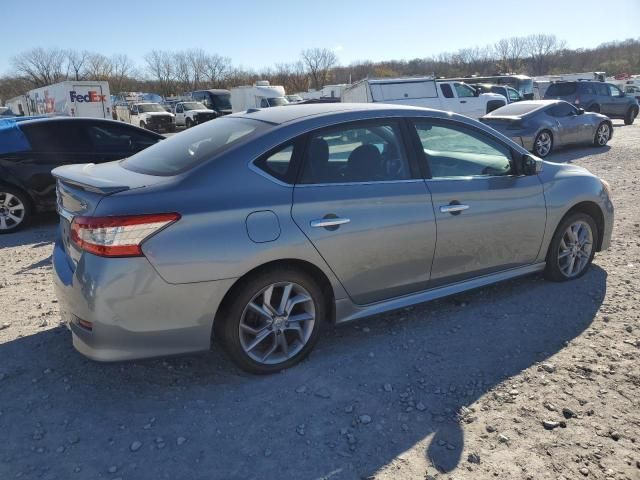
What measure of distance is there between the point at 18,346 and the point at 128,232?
5.57 feet

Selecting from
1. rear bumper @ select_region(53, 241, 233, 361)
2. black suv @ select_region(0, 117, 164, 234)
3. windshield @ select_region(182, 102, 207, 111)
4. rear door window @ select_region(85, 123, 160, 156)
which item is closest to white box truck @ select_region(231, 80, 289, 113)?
windshield @ select_region(182, 102, 207, 111)

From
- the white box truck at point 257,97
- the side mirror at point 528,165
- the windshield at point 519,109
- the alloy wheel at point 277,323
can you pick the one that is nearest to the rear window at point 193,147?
the alloy wheel at point 277,323

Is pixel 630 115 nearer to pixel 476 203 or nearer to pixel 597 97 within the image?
pixel 597 97

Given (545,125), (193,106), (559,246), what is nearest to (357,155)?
(559,246)

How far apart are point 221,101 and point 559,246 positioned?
3155 centimetres

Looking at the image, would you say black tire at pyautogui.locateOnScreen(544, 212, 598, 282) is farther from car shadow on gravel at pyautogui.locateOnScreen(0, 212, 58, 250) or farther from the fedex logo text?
the fedex logo text

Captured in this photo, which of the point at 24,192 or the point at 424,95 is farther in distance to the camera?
the point at 424,95

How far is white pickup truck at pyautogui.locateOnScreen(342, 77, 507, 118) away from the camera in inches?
689

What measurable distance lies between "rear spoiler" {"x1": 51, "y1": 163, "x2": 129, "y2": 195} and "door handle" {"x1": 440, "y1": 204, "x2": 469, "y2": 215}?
2.12 metres

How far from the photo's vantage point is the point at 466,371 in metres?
3.21

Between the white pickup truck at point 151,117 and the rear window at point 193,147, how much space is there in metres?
28.2

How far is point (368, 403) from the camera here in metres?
2.90

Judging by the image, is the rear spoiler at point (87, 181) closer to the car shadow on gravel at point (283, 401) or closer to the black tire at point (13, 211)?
the car shadow on gravel at point (283, 401)

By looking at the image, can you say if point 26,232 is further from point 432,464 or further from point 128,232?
point 432,464
